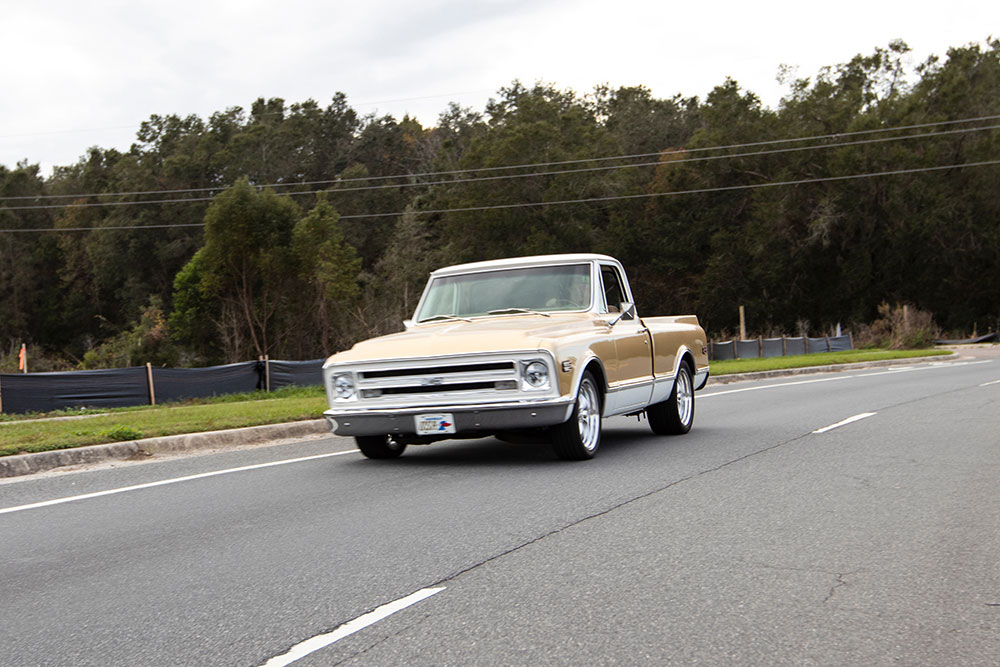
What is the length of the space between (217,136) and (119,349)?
1339 inches

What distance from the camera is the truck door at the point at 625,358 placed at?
35.9 feet

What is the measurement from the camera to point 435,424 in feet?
31.9

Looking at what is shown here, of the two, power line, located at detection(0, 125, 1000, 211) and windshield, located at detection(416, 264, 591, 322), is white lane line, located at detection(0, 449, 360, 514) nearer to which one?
windshield, located at detection(416, 264, 591, 322)

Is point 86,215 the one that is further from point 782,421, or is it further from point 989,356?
point 782,421

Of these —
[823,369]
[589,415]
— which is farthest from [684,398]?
[823,369]

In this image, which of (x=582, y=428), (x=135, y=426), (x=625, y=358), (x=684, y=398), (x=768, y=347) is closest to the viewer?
(x=582, y=428)

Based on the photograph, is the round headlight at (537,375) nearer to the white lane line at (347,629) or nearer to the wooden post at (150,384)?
the white lane line at (347,629)

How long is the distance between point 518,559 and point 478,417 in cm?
356

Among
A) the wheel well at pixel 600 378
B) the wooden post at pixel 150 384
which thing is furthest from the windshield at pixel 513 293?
the wooden post at pixel 150 384

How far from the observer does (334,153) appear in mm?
86312

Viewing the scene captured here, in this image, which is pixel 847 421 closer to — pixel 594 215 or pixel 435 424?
pixel 435 424

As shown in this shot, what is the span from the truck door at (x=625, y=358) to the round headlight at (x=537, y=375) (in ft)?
4.08

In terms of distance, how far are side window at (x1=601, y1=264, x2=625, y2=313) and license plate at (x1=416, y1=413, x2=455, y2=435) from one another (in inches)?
105

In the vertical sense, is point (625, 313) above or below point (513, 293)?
below
